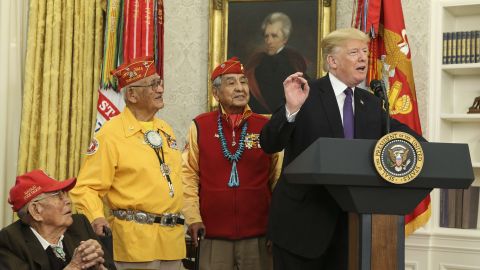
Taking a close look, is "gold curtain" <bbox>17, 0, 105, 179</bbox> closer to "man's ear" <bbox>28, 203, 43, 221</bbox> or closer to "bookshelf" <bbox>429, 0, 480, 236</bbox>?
"man's ear" <bbox>28, 203, 43, 221</bbox>

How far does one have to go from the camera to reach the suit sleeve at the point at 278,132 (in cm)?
284

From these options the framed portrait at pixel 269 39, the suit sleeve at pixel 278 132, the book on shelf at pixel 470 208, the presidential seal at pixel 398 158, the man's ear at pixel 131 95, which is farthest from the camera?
the framed portrait at pixel 269 39

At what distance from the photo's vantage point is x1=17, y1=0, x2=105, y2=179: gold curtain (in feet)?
15.9

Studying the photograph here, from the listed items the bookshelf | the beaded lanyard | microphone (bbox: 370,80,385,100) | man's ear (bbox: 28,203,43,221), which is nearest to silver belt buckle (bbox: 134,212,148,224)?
the beaded lanyard

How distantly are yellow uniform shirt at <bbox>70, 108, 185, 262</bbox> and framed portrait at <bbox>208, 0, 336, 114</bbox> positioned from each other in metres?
1.78

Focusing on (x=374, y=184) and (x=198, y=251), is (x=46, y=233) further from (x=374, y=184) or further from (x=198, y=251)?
(x=374, y=184)

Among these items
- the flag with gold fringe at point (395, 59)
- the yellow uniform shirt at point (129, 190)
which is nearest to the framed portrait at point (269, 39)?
the flag with gold fringe at point (395, 59)

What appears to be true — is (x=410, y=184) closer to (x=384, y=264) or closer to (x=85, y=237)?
(x=384, y=264)

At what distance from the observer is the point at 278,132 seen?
9.35 feet

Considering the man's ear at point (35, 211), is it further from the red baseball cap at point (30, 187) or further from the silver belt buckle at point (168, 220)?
the silver belt buckle at point (168, 220)

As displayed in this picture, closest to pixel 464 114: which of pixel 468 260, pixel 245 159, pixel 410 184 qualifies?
pixel 468 260

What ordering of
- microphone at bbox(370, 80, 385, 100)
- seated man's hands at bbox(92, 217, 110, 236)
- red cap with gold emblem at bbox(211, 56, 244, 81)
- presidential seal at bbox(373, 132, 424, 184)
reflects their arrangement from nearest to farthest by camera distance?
1. presidential seal at bbox(373, 132, 424, 184)
2. microphone at bbox(370, 80, 385, 100)
3. seated man's hands at bbox(92, 217, 110, 236)
4. red cap with gold emblem at bbox(211, 56, 244, 81)

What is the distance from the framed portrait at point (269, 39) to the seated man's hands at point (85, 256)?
255 centimetres

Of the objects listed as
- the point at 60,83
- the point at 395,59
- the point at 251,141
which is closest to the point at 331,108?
the point at 251,141
